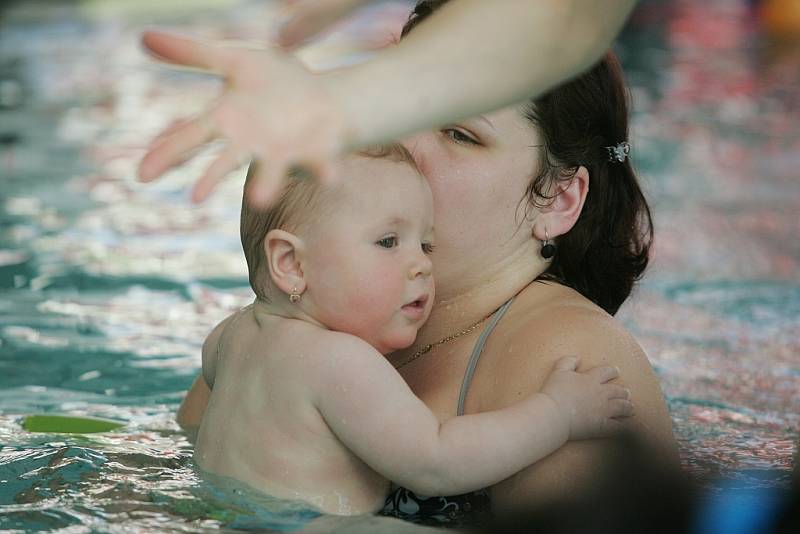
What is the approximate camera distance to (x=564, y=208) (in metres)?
3.26

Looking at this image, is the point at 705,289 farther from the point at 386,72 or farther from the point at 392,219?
the point at 386,72

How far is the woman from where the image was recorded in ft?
9.59

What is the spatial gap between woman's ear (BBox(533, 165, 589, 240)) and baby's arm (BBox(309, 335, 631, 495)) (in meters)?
0.61

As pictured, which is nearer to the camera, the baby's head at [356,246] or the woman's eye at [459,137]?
the baby's head at [356,246]

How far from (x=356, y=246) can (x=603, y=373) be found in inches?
23.1

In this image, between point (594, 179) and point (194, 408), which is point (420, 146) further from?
point (194, 408)

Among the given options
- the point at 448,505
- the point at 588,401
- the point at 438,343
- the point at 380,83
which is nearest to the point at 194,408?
the point at 438,343

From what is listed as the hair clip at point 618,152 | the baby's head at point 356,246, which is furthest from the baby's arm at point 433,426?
the hair clip at point 618,152

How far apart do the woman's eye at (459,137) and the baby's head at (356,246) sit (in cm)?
31

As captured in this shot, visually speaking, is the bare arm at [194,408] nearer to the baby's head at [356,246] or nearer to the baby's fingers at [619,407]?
the baby's head at [356,246]

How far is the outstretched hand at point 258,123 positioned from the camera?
1674 millimetres

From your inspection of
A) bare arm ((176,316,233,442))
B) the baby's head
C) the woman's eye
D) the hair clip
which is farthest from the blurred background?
the woman's eye

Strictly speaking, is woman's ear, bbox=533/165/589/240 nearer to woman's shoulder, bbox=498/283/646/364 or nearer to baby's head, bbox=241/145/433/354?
woman's shoulder, bbox=498/283/646/364

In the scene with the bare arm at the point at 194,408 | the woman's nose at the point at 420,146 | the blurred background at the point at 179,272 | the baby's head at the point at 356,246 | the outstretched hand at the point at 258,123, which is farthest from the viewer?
the bare arm at the point at 194,408
